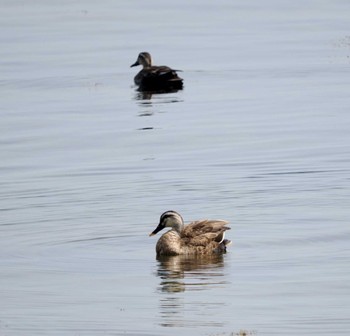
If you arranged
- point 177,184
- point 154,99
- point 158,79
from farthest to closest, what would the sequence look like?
point 158,79 < point 154,99 < point 177,184

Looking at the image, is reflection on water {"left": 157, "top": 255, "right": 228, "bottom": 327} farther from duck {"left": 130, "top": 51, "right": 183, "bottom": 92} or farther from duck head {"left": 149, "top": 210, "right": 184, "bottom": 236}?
duck {"left": 130, "top": 51, "right": 183, "bottom": 92}

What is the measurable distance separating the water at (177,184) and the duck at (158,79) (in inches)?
15.3

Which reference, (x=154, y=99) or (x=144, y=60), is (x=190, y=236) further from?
(x=144, y=60)

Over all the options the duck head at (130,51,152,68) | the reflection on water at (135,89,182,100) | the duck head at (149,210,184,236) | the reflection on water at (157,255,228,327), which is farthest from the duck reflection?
the duck head at (130,51,152,68)

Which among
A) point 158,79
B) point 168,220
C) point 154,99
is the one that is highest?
point 158,79

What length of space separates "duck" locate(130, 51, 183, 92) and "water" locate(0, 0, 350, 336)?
39cm

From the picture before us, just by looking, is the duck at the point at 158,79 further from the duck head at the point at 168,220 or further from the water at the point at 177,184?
the duck head at the point at 168,220

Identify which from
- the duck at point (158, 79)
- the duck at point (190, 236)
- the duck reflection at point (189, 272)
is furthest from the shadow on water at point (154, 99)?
the duck reflection at point (189, 272)

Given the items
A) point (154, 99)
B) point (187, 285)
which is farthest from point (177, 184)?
point (154, 99)

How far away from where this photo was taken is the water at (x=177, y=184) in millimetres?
14812

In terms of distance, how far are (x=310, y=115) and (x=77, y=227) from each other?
1044cm

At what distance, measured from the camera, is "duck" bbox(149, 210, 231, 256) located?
18.4m

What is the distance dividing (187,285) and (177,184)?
5.66 meters

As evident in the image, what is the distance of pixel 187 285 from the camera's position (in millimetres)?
16188
